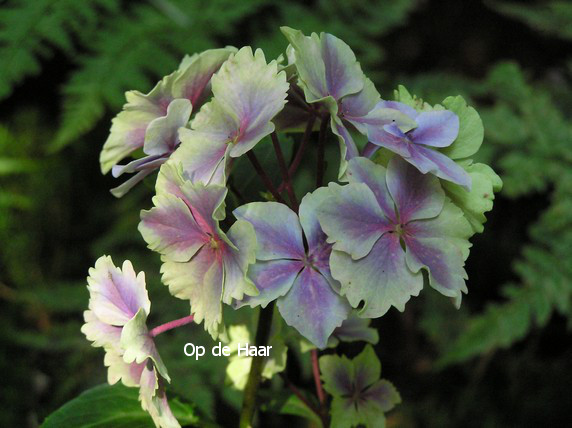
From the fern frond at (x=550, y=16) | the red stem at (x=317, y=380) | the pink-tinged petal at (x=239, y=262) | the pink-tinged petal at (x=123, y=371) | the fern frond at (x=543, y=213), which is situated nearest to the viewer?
the pink-tinged petal at (x=239, y=262)

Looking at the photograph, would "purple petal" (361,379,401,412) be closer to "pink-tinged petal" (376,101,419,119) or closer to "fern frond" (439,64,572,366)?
"pink-tinged petal" (376,101,419,119)

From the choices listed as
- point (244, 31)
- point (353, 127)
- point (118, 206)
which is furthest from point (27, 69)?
point (353, 127)

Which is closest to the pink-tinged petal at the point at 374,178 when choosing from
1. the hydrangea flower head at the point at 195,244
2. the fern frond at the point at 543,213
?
the hydrangea flower head at the point at 195,244

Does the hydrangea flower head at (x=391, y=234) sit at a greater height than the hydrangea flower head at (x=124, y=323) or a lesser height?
greater

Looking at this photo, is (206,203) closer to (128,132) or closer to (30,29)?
(128,132)

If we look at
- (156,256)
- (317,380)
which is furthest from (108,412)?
(156,256)

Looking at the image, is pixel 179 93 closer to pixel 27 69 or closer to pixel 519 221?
pixel 27 69

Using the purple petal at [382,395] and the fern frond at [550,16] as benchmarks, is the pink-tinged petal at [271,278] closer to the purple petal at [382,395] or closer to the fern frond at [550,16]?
the purple petal at [382,395]
